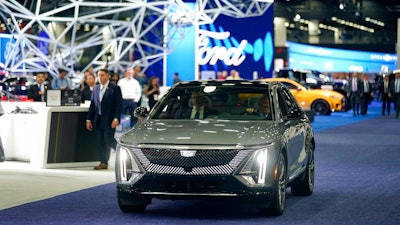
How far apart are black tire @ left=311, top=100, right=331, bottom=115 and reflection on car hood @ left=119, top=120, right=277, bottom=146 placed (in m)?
31.6

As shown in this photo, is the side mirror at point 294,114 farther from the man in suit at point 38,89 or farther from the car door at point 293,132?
the man in suit at point 38,89

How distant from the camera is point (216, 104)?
1212cm

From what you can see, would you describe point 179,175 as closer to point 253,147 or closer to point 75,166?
point 253,147

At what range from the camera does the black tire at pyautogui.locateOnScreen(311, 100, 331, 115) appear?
Result: 141ft

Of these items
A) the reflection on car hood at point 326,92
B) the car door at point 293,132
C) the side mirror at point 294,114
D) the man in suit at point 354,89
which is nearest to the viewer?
the car door at point 293,132

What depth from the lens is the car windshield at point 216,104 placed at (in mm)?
11961

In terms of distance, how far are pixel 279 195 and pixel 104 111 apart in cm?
632

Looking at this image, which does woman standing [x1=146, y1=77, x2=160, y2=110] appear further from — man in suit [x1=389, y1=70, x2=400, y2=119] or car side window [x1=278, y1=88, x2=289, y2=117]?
man in suit [x1=389, y1=70, x2=400, y2=119]

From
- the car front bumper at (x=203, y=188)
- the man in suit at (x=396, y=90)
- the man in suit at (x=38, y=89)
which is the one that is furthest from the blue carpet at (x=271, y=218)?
the man in suit at (x=396, y=90)

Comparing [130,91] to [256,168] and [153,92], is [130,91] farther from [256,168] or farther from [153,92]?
[256,168]

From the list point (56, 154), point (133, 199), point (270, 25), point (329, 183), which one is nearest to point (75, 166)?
point (56, 154)

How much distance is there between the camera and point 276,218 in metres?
11.0

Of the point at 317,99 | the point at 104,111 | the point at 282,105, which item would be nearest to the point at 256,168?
the point at 282,105

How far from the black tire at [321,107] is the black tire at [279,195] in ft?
104
